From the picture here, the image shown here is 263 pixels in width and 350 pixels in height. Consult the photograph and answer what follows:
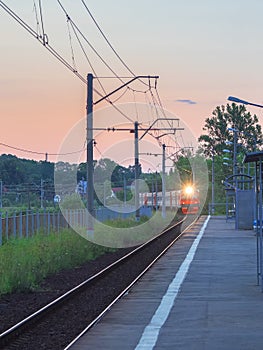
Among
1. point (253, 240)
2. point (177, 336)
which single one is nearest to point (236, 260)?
point (253, 240)

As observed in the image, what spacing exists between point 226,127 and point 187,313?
143m

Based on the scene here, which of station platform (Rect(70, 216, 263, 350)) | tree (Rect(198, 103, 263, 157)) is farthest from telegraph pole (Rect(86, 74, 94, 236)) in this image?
tree (Rect(198, 103, 263, 157))

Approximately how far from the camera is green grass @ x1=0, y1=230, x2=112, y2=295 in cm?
2030

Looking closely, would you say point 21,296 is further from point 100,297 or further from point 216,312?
point 216,312

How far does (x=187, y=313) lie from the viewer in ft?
49.2

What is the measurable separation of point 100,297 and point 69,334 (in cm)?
560

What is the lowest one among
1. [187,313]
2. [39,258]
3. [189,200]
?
[187,313]

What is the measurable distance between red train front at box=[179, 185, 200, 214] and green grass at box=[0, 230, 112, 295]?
2176 inches

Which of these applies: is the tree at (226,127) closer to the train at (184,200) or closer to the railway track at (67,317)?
the train at (184,200)

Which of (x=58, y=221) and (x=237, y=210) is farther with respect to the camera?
(x=237, y=210)

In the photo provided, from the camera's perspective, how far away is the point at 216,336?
12.4 meters

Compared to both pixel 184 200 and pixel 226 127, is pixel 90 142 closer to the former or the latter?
pixel 184 200

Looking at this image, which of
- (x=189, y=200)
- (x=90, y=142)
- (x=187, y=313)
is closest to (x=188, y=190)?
(x=189, y=200)

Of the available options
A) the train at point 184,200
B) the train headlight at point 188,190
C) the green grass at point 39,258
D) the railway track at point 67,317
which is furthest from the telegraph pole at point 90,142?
the train headlight at point 188,190
